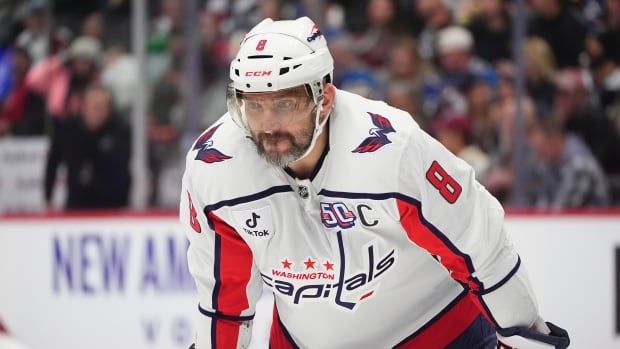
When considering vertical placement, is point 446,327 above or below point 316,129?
below

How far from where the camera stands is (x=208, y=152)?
8.36 feet

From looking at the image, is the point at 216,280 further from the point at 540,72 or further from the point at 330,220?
the point at 540,72

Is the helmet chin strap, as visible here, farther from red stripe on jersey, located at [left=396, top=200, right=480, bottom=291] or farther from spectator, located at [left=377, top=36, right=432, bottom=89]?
spectator, located at [left=377, top=36, right=432, bottom=89]

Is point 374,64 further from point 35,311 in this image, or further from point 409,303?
point 409,303

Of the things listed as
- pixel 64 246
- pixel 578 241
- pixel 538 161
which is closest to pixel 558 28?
pixel 538 161

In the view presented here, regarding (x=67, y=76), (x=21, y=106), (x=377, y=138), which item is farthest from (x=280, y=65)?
(x=21, y=106)

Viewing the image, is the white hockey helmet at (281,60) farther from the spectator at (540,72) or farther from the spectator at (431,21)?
the spectator at (431,21)

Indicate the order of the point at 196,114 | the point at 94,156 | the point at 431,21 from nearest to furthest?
the point at 431,21, the point at 196,114, the point at 94,156

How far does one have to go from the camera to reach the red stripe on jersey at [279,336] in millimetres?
2818

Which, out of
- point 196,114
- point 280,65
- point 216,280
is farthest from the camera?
point 196,114

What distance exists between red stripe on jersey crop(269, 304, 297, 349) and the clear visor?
0.62m

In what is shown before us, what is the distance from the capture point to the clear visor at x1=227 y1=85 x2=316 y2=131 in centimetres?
241

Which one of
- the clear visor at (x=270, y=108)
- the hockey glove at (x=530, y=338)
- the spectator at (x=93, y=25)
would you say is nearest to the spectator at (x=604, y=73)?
the spectator at (x=93, y=25)

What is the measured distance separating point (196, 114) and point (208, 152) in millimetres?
3341
